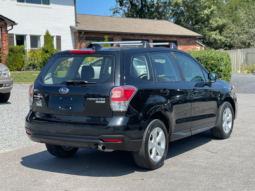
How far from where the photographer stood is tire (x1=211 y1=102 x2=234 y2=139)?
6.88m

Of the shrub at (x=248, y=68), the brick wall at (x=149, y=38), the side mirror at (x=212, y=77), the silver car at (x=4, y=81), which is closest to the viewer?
the side mirror at (x=212, y=77)

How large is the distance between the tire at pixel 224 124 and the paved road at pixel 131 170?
19cm

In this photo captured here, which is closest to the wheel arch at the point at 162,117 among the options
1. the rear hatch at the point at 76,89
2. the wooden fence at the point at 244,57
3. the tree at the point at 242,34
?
the rear hatch at the point at 76,89

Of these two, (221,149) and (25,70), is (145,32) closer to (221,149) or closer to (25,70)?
(25,70)

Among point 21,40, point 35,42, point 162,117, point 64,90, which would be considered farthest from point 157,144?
point 35,42

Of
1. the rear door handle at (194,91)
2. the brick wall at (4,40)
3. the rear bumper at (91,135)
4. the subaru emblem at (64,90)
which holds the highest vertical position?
the brick wall at (4,40)

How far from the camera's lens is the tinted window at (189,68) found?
6.08 metres

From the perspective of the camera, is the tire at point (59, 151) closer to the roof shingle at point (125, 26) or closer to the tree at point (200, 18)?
the roof shingle at point (125, 26)

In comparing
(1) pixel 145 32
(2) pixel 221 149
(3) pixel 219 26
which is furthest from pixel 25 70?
(3) pixel 219 26

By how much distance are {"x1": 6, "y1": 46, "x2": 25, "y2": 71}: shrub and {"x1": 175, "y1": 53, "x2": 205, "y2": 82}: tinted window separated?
20.2 metres

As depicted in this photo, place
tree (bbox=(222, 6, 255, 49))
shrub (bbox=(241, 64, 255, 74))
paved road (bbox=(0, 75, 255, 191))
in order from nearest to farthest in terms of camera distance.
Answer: paved road (bbox=(0, 75, 255, 191))
shrub (bbox=(241, 64, 255, 74))
tree (bbox=(222, 6, 255, 49))

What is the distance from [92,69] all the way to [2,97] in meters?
8.01

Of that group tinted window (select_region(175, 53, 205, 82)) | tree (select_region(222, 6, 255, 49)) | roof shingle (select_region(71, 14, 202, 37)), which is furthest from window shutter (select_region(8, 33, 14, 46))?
tree (select_region(222, 6, 255, 49))

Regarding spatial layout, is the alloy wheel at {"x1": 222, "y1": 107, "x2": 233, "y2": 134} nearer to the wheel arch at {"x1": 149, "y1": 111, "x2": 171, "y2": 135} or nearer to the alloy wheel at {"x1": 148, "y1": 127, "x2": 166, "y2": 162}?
the wheel arch at {"x1": 149, "y1": 111, "x2": 171, "y2": 135}
